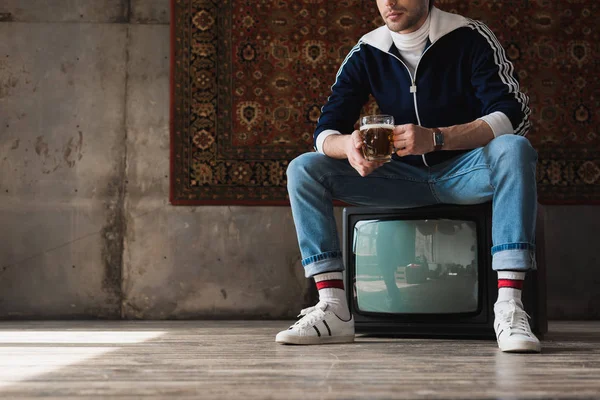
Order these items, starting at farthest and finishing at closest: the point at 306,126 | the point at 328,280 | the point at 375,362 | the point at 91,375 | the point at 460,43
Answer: the point at 306,126
the point at 460,43
the point at 328,280
the point at 375,362
the point at 91,375

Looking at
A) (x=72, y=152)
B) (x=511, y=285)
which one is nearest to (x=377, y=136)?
(x=511, y=285)

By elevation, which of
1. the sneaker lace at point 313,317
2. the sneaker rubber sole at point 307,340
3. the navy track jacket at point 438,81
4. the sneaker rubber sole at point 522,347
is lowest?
the sneaker rubber sole at point 307,340

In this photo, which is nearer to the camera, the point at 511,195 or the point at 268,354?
the point at 268,354

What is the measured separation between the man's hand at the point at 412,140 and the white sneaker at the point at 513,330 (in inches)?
20.1

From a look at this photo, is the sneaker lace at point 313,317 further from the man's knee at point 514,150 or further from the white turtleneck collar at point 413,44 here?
the white turtleneck collar at point 413,44

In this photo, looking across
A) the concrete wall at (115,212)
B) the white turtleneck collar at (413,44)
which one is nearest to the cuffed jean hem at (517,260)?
the white turtleneck collar at (413,44)

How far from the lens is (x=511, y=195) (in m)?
1.98

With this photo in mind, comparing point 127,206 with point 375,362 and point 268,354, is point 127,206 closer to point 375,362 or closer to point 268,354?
point 268,354

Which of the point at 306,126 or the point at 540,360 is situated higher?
the point at 306,126

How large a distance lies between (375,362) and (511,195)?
68cm

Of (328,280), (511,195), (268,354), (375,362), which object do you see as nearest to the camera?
(375,362)

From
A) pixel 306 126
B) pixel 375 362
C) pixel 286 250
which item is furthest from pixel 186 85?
pixel 375 362

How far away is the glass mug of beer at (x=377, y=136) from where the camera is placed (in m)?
2.05

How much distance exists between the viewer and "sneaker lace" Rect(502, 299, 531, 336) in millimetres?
1860
